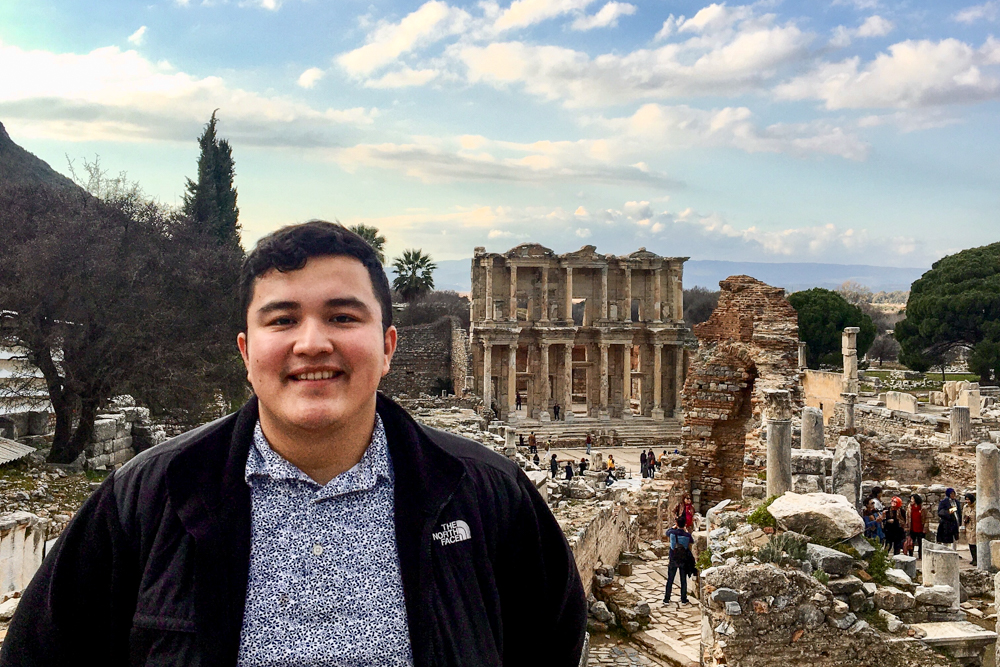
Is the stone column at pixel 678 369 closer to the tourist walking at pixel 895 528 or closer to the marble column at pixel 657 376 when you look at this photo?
the marble column at pixel 657 376

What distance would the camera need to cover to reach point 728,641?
24.7 feet


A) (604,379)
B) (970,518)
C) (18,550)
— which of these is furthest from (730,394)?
(604,379)

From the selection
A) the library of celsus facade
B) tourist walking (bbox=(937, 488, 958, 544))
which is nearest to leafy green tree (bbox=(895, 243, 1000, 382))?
the library of celsus facade

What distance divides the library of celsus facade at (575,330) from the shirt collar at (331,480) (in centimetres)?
4362

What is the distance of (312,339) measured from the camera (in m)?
2.17

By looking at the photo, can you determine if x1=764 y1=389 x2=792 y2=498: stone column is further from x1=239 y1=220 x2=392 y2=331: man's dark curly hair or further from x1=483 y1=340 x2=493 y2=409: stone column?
x1=483 y1=340 x2=493 y2=409: stone column

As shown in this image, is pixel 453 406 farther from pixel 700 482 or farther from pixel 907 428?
pixel 700 482

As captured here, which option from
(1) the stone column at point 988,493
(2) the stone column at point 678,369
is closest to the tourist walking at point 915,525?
(1) the stone column at point 988,493

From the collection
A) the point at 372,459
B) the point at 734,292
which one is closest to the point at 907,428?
the point at 734,292

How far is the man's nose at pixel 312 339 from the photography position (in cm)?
216

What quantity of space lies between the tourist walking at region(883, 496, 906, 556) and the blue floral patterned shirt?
13.4 metres

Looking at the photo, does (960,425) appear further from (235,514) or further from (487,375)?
(487,375)

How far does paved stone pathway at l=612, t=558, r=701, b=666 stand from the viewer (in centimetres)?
1010

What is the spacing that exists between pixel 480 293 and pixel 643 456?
69.1 feet
